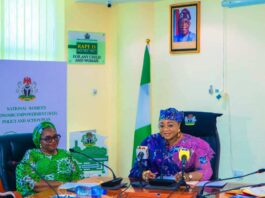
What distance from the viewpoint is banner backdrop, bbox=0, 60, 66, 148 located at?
4090mm

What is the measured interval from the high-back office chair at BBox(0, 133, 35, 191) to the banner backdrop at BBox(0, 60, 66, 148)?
2.82ft

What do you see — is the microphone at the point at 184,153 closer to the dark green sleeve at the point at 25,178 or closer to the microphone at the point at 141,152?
the microphone at the point at 141,152

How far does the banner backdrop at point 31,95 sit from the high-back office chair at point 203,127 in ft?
4.52

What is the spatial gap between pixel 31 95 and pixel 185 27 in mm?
1743

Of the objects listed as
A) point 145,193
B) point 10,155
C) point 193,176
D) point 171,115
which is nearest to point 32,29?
point 10,155

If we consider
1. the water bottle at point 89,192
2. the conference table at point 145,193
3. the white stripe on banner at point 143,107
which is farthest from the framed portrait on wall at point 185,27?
the water bottle at point 89,192

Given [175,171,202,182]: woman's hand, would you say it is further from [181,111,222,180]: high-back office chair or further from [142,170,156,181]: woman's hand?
[181,111,222,180]: high-back office chair

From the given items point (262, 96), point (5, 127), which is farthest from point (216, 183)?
Result: point (5, 127)

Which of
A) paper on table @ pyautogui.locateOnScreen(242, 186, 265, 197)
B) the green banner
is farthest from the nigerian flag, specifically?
paper on table @ pyautogui.locateOnScreen(242, 186, 265, 197)

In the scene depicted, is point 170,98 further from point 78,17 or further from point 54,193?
point 54,193

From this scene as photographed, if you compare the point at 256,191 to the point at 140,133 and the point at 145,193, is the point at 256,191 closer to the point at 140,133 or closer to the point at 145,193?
the point at 145,193

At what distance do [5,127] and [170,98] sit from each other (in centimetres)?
180

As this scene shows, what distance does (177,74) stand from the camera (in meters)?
4.84

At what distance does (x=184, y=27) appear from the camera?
473 centimetres
